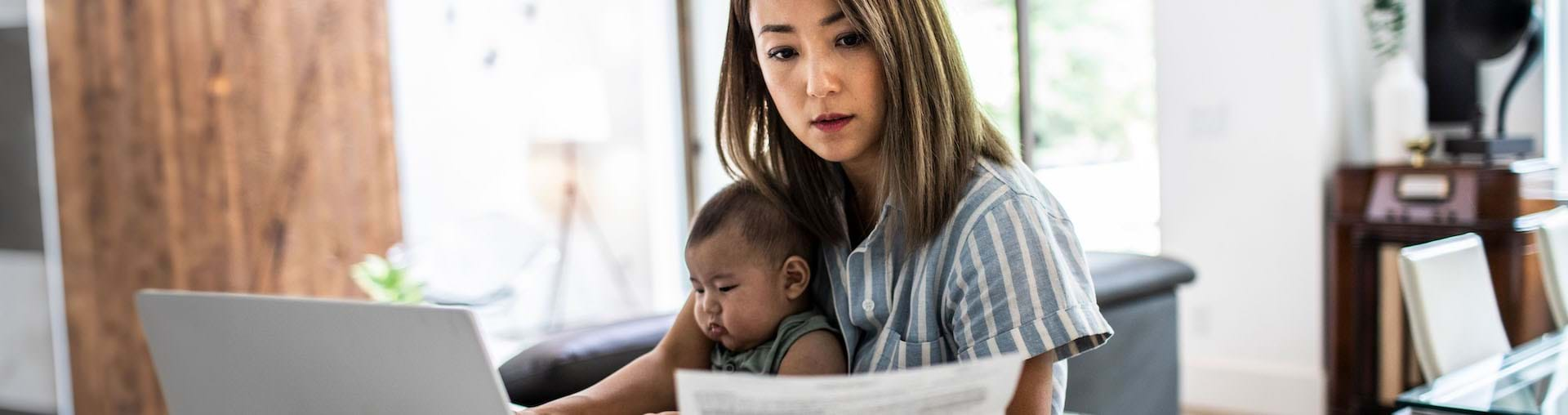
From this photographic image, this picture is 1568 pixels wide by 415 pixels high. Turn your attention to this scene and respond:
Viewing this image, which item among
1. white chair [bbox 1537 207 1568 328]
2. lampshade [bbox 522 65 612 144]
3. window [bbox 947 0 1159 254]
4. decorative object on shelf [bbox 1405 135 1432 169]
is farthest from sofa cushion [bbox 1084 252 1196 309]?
window [bbox 947 0 1159 254]

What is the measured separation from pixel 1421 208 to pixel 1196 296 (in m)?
0.85

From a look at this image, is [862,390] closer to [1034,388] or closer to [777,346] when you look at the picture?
[1034,388]

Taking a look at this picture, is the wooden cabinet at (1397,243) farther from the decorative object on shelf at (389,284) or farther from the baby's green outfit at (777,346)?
the decorative object on shelf at (389,284)

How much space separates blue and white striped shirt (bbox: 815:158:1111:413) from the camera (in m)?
0.97

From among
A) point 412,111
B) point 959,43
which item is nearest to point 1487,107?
point 959,43

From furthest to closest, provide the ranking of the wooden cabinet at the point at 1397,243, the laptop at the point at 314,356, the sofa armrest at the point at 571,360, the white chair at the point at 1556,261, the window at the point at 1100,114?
the window at the point at 1100,114, the wooden cabinet at the point at 1397,243, the white chair at the point at 1556,261, the sofa armrest at the point at 571,360, the laptop at the point at 314,356

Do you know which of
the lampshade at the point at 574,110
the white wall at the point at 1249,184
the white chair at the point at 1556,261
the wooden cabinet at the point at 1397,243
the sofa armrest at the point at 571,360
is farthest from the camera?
the lampshade at the point at 574,110

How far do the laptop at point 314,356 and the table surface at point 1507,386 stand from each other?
4.61 feet

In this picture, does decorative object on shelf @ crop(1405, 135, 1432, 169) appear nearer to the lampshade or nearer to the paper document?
the lampshade

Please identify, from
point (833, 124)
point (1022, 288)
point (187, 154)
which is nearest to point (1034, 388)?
point (1022, 288)

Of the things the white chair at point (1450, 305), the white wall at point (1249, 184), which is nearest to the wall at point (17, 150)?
the white chair at point (1450, 305)

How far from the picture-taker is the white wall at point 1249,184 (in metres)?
3.56

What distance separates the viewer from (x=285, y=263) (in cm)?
348

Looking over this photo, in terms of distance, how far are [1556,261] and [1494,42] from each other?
4.44ft
